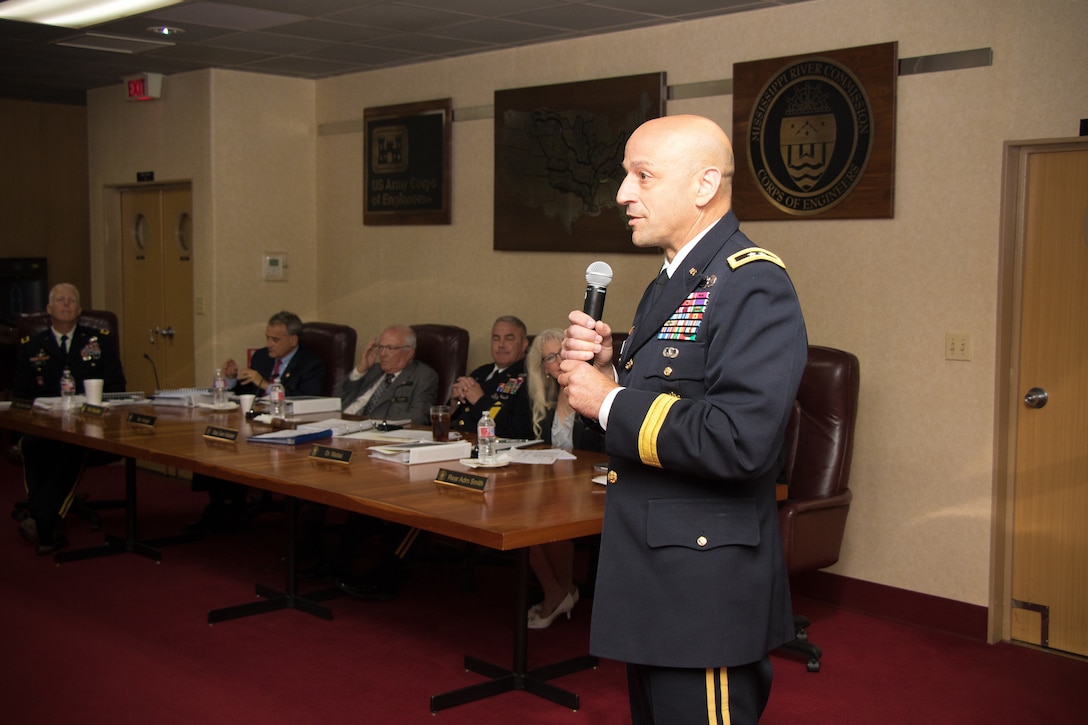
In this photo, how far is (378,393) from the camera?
19.1 feet

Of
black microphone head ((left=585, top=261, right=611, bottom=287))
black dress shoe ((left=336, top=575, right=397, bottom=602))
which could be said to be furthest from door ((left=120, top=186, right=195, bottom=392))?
black microphone head ((left=585, top=261, right=611, bottom=287))

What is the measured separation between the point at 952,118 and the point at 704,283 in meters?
3.02

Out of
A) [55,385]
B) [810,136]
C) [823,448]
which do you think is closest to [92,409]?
[55,385]

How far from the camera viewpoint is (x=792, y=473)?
181 inches

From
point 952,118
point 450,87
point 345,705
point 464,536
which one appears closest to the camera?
point 464,536

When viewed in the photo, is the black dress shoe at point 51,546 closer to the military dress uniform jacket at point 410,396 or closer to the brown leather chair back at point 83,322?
the military dress uniform jacket at point 410,396

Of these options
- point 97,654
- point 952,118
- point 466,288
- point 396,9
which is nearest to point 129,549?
point 97,654

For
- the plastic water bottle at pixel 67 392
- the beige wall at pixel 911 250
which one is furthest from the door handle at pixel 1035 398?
the plastic water bottle at pixel 67 392

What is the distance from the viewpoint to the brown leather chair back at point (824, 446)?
4.40 meters

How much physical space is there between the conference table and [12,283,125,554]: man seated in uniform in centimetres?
55

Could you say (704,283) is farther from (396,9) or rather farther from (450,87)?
(450,87)

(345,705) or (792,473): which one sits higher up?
(792,473)

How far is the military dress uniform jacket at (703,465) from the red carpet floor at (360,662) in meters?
1.79

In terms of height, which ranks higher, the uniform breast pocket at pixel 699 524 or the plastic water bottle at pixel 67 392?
the uniform breast pocket at pixel 699 524
